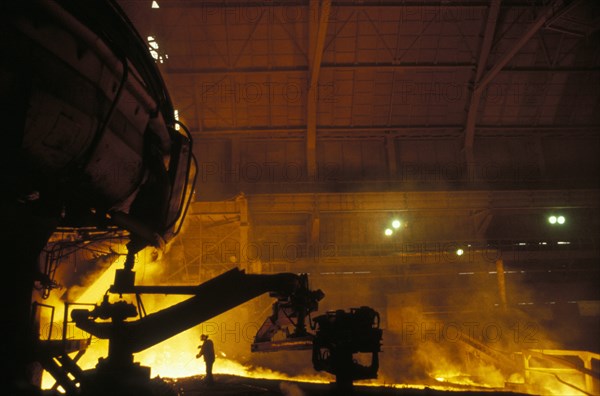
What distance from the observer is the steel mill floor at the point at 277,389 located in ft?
14.0

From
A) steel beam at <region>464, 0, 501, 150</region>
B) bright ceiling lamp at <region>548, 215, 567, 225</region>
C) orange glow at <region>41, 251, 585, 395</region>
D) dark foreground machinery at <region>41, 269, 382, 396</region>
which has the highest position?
steel beam at <region>464, 0, 501, 150</region>

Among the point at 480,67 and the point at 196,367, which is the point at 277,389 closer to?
the point at 196,367

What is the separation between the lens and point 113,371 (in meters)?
2.98

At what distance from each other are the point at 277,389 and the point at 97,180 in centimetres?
391

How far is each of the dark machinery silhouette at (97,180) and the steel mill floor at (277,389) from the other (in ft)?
2.55

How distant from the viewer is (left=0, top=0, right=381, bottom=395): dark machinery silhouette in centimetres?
207

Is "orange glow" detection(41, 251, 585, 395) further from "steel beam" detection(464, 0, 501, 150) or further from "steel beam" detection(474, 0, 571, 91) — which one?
"steel beam" detection(474, 0, 571, 91)

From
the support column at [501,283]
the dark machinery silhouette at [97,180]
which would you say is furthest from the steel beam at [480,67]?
the dark machinery silhouette at [97,180]

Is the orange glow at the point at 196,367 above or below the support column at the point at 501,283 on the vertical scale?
below

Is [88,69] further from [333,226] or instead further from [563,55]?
[563,55]

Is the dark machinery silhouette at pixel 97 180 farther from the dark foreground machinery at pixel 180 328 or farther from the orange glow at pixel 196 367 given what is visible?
the orange glow at pixel 196 367

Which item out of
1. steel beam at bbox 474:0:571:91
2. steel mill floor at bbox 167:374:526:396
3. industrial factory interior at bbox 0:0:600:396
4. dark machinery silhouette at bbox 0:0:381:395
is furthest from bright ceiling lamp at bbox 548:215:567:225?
dark machinery silhouette at bbox 0:0:381:395

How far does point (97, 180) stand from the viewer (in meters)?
2.65

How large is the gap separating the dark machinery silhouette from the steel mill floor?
2.55ft
